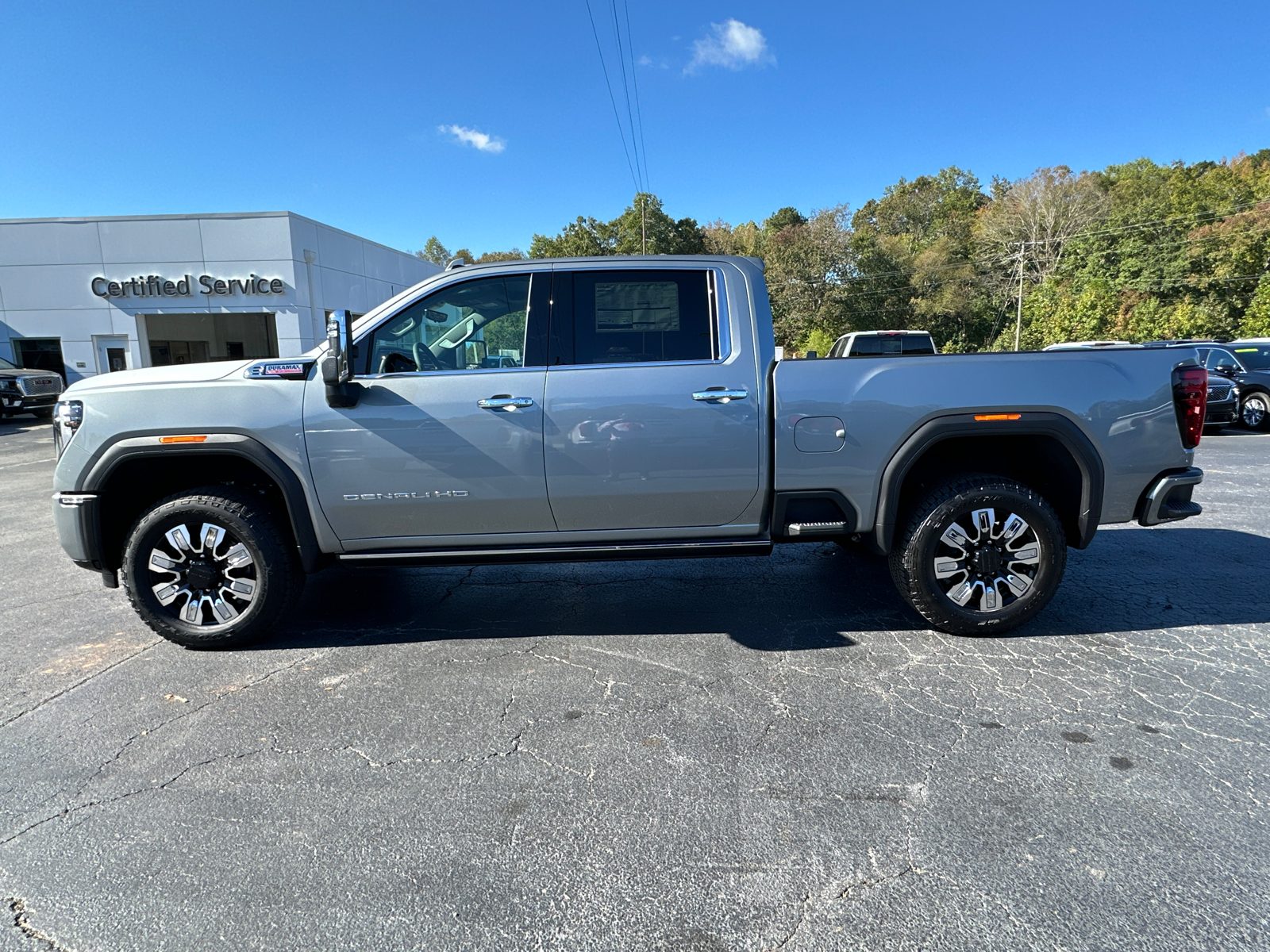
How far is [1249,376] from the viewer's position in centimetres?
1355

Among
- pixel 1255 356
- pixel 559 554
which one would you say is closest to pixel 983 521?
pixel 559 554

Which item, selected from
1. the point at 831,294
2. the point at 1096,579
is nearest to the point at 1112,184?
the point at 831,294

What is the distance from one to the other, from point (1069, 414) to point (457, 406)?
10.5ft

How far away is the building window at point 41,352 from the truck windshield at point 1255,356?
33296mm

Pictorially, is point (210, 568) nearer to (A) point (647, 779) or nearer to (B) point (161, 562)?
(B) point (161, 562)

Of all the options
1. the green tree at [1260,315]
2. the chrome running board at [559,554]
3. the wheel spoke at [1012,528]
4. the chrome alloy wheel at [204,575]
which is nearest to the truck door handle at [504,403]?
the chrome running board at [559,554]

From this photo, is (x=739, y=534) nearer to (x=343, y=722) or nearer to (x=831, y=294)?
(x=343, y=722)

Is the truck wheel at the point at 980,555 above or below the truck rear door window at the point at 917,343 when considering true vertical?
below

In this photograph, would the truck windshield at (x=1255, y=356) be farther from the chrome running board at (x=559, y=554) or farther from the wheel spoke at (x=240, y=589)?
the wheel spoke at (x=240, y=589)

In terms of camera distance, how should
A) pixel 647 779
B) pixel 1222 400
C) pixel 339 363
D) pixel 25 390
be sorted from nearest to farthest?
1. pixel 647 779
2. pixel 339 363
3. pixel 1222 400
4. pixel 25 390

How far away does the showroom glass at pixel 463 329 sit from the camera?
12.8ft

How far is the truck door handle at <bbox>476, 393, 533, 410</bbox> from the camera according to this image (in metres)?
3.71

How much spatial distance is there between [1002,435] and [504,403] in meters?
2.64

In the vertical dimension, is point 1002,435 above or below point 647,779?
above
